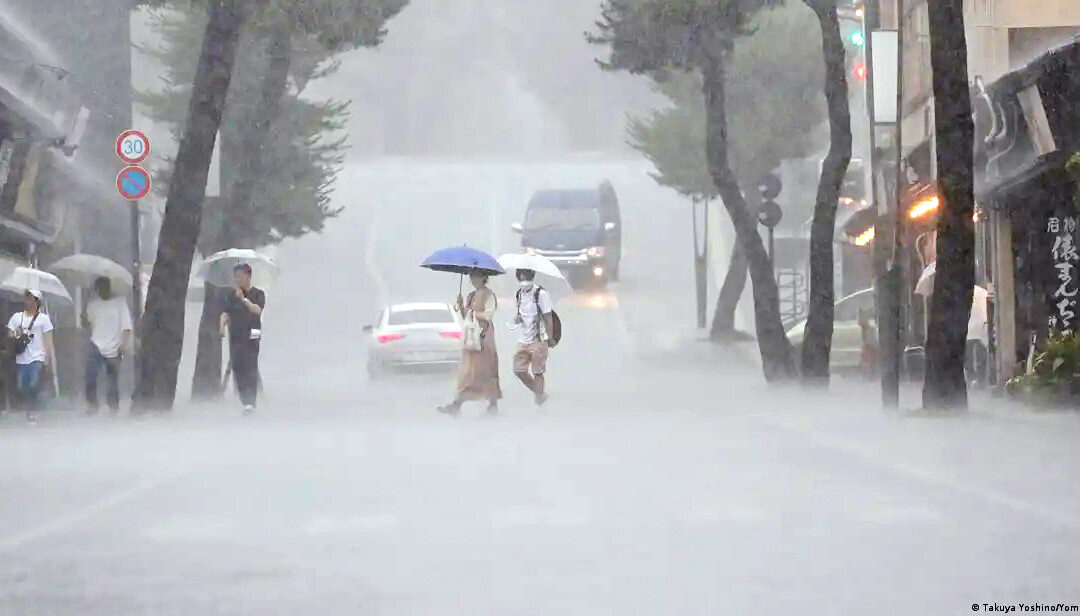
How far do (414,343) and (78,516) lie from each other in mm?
25707

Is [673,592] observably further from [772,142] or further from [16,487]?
[772,142]

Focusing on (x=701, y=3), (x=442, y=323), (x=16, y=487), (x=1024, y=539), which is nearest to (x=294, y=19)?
(x=701, y=3)

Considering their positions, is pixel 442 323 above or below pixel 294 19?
below

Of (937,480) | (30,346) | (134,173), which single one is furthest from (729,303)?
(937,480)

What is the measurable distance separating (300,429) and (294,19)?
11.0 metres

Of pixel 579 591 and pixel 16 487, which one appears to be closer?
pixel 579 591

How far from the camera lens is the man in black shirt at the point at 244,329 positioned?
2586 centimetres

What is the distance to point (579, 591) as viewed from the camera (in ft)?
30.7

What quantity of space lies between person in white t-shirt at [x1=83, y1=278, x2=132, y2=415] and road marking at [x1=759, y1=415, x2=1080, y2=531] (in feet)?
27.2

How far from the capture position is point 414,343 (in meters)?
38.8

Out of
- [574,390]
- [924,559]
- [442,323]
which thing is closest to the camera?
[924,559]

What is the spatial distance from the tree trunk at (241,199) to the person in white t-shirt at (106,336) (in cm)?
586

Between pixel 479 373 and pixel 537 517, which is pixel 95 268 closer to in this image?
pixel 479 373

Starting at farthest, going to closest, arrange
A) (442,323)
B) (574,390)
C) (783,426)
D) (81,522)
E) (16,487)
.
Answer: (442,323) < (574,390) < (783,426) < (16,487) < (81,522)
